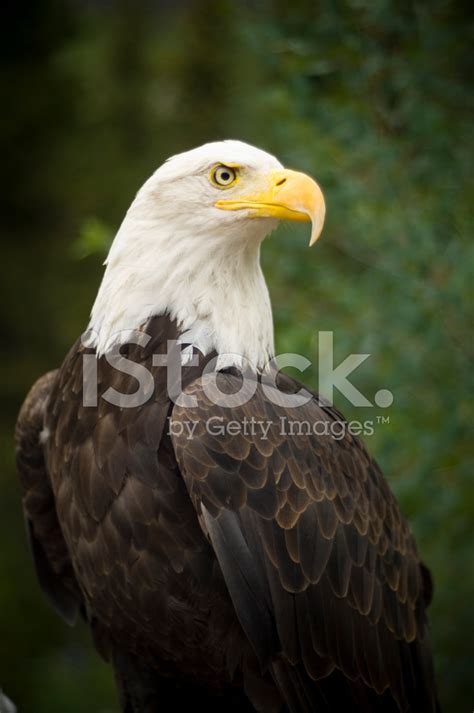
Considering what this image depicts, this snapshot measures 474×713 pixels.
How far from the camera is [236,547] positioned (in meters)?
3.12

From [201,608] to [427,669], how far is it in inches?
40.0

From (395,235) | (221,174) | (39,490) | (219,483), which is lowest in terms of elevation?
(219,483)

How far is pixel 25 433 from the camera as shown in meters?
3.88

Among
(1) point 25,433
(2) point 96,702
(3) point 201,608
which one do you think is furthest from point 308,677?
(2) point 96,702

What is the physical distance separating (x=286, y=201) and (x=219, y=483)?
3.11 feet

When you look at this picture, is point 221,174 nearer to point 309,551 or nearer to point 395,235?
point 309,551

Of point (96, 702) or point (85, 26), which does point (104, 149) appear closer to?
point (85, 26)

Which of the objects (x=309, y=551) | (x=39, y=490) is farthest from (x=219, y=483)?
(x=39, y=490)

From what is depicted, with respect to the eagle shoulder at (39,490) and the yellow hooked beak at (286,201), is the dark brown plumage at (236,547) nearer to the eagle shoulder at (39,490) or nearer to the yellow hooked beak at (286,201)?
the eagle shoulder at (39,490)

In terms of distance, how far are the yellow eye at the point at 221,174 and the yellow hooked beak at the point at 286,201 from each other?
0.19ft

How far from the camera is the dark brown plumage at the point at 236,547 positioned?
3.17m

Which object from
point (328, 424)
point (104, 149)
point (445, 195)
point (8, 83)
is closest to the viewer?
point (328, 424)

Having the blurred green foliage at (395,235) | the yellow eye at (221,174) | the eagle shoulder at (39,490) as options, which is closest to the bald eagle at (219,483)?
the yellow eye at (221,174)

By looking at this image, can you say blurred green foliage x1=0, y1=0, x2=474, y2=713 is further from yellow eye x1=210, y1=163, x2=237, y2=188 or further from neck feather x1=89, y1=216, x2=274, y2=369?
yellow eye x1=210, y1=163, x2=237, y2=188
